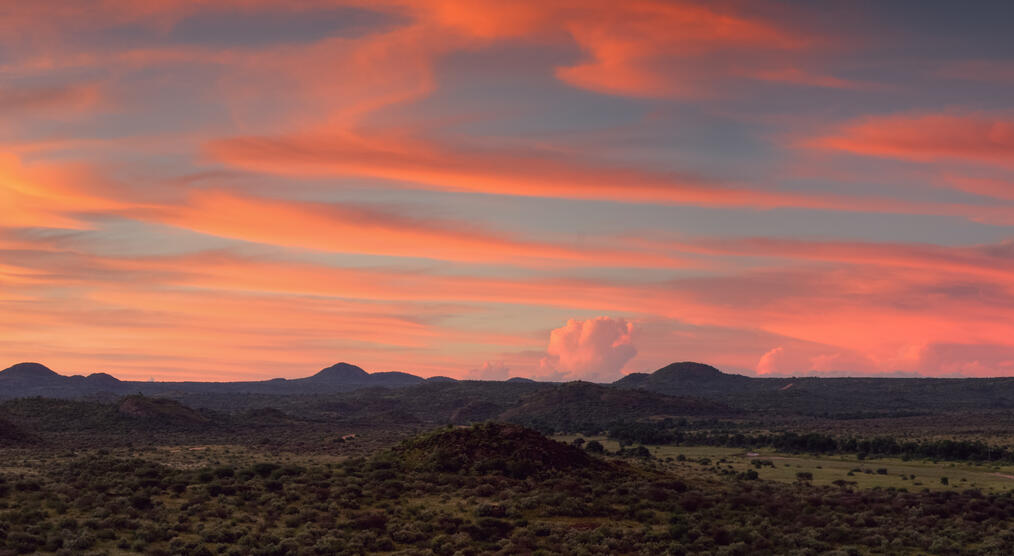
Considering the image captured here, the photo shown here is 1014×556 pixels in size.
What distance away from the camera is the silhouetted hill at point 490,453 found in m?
63.9

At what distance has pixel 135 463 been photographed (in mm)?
62688

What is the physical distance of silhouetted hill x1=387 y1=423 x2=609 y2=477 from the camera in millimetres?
63938

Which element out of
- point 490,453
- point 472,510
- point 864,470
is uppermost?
point 490,453

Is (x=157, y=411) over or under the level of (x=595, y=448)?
over

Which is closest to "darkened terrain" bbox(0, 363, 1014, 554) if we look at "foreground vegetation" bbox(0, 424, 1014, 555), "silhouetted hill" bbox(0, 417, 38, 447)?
"foreground vegetation" bbox(0, 424, 1014, 555)

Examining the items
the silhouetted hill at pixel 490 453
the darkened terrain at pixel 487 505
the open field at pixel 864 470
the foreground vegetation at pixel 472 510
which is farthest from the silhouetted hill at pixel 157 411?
the silhouetted hill at pixel 490 453

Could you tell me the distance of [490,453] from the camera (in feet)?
219

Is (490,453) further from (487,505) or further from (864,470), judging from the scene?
(864,470)

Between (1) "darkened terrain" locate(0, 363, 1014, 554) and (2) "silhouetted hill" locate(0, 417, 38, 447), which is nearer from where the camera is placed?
(1) "darkened terrain" locate(0, 363, 1014, 554)

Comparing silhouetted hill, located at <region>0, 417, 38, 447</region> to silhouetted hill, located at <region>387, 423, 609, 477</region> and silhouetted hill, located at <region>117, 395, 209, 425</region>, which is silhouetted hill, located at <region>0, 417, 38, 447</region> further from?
silhouetted hill, located at <region>387, 423, 609, 477</region>

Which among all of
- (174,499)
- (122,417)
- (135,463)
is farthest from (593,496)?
(122,417)

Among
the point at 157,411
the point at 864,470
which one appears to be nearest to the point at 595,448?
the point at 864,470

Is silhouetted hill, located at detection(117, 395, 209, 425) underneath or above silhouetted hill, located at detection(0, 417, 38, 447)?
above

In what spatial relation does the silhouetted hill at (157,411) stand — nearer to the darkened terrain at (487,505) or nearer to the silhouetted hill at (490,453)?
the darkened terrain at (487,505)
